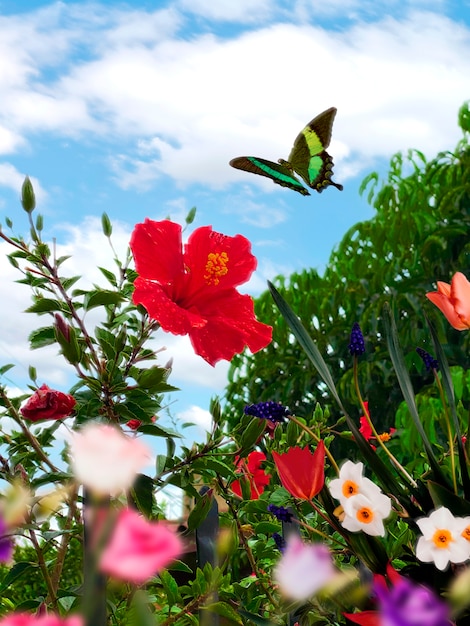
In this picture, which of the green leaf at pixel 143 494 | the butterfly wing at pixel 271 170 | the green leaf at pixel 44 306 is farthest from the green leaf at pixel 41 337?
the butterfly wing at pixel 271 170

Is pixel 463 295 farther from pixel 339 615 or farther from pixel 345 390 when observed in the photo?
pixel 345 390

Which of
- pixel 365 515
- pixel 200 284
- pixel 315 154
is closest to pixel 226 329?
pixel 200 284

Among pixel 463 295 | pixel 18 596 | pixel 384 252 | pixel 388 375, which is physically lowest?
pixel 18 596

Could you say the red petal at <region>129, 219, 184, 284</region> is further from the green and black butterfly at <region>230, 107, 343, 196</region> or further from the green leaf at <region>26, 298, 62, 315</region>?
the green and black butterfly at <region>230, 107, 343, 196</region>

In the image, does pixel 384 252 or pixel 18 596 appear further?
pixel 384 252

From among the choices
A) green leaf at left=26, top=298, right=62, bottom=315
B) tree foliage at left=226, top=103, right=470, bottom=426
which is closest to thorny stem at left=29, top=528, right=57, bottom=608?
green leaf at left=26, top=298, right=62, bottom=315

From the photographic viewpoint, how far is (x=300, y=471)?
1.11 metres

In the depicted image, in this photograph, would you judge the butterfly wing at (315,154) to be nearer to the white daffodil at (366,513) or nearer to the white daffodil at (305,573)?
the white daffodil at (366,513)

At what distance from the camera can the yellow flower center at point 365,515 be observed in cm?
105

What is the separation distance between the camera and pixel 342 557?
1.84m

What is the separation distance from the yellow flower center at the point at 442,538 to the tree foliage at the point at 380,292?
12.3 feet

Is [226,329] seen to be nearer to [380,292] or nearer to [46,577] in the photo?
[46,577]

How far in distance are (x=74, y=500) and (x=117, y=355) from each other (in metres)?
0.36

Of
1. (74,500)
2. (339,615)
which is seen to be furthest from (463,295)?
(74,500)
